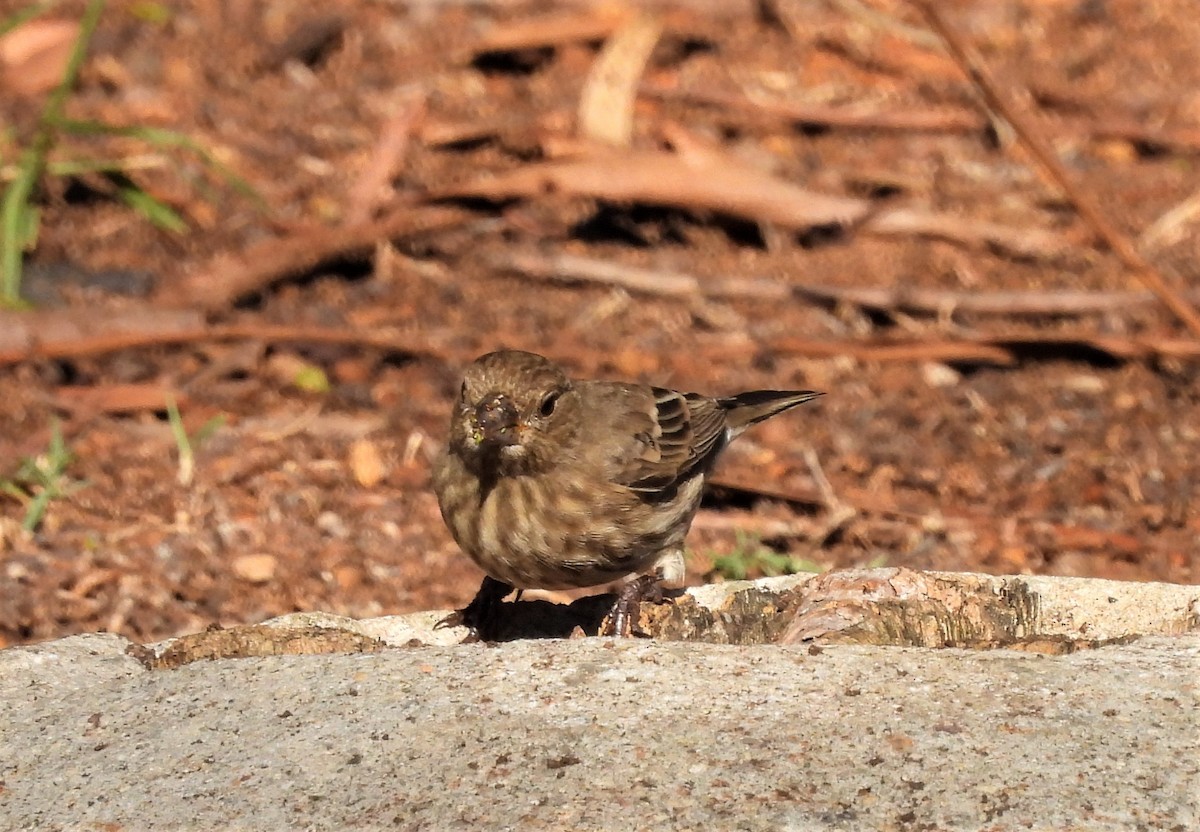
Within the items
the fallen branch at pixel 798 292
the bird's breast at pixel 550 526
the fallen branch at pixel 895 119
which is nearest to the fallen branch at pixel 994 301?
the fallen branch at pixel 798 292

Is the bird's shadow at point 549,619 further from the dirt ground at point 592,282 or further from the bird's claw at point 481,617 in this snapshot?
the dirt ground at point 592,282

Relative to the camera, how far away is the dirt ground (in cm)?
620

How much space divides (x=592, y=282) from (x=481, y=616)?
3228 mm

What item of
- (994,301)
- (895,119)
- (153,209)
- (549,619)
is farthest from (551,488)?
(895,119)

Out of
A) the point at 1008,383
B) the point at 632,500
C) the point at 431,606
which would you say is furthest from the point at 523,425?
the point at 1008,383

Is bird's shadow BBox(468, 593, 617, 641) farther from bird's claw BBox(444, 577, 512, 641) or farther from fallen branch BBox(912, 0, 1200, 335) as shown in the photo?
fallen branch BBox(912, 0, 1200, 335)

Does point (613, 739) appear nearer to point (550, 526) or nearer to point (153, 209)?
point (550, 526)

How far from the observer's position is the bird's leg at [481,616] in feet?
15.6

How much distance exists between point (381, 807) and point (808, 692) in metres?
0.93

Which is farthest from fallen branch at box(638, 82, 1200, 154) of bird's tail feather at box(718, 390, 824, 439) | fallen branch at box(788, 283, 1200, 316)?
bird's tail feather at box(718, 390, 824, 439)

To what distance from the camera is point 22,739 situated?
146 inches

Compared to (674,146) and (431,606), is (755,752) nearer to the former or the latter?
(431,606)

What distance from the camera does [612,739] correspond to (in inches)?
138

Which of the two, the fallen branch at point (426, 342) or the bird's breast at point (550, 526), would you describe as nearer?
the bird's breast at point (550, 526)
